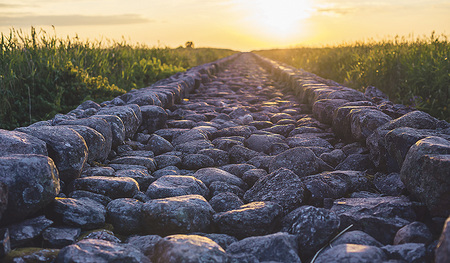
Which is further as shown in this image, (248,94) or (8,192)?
(248,94)

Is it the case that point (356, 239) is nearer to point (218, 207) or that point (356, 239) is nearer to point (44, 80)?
point (218, 207)

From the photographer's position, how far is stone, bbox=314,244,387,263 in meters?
1.53

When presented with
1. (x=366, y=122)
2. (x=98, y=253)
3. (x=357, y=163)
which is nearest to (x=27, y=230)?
(x=98, y=253)

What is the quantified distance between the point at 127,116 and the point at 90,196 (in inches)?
62.8

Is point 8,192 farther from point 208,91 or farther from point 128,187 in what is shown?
point 208,91

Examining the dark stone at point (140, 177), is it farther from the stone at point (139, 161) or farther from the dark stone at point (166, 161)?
the dark stone at point (166, 161)

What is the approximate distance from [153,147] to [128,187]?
3.91 ft

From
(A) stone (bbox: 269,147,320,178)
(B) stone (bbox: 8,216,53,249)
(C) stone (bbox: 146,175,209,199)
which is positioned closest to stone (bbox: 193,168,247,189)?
(C) stone (bbox: 146,175,209,199)

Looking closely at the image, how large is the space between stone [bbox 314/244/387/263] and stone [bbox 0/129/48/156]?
1.61 metres

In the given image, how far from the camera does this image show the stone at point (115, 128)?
344 centimetres

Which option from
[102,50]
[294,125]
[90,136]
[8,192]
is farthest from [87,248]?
[102,50]

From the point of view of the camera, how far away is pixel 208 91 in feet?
25.6

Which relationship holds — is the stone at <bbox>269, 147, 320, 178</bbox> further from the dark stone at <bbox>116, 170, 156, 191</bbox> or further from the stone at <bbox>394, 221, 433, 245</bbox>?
the stone at <bbox>394, 221, 433, 245</bbox>

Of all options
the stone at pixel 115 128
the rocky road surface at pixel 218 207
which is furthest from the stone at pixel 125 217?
the stone at pixel 115 128
